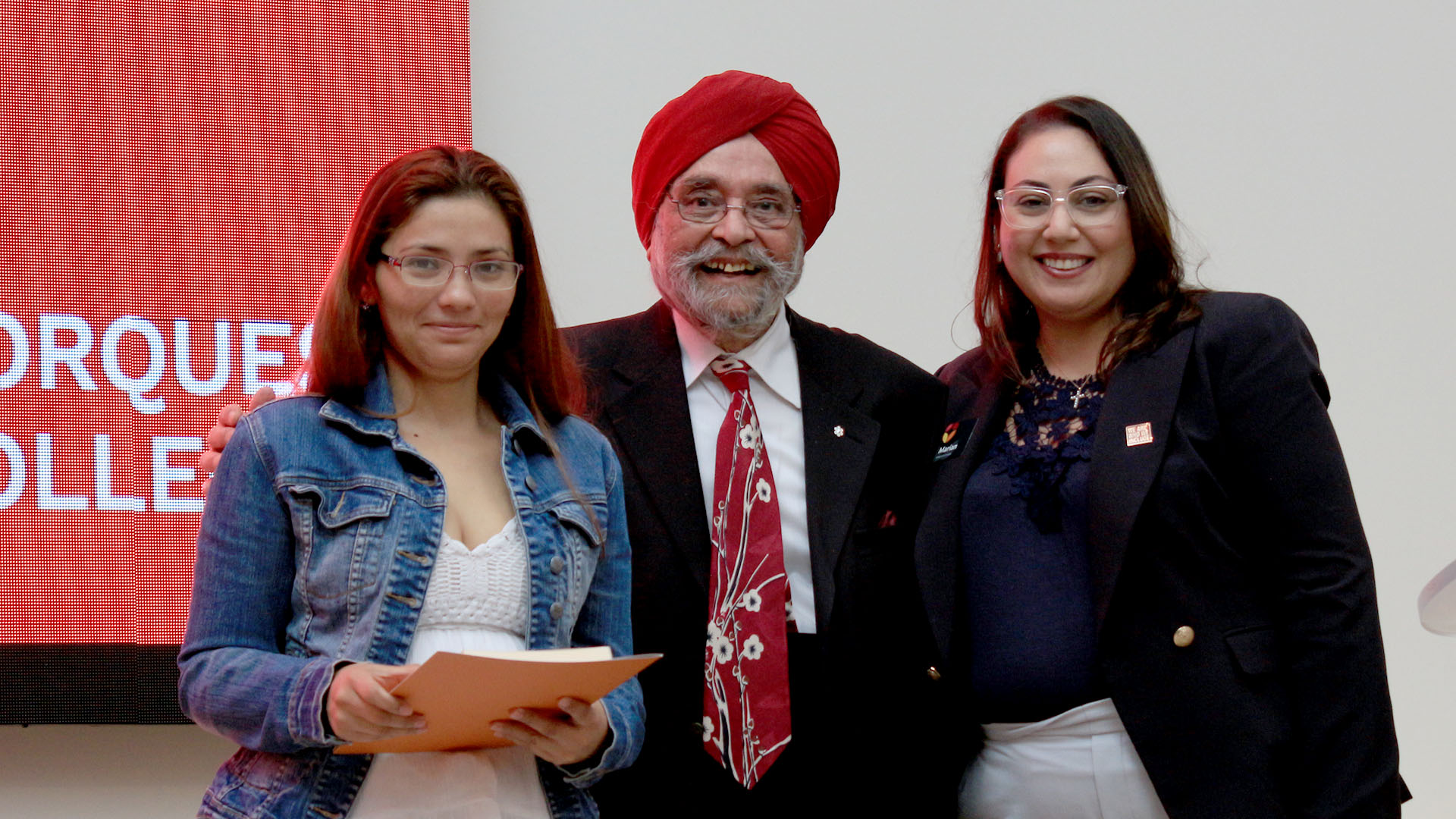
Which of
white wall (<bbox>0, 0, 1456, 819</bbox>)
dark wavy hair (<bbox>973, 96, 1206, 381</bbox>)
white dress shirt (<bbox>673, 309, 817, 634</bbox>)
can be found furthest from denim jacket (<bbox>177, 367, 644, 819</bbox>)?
white wall (<bbox>0, 0, 1456, 819</bbox>)

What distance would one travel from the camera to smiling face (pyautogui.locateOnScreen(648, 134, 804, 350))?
2.32 metres

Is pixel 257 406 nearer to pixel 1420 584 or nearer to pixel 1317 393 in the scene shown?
pixel 1317 393

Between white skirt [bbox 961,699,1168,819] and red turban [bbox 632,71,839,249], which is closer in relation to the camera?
white skirt [bbox 961,699,1168,819]

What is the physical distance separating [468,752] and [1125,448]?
1071 millimetres

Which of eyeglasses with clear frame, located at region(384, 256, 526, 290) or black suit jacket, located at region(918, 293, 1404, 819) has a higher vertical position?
eyeglasses with clear frame, located at region(384, 256, 526, 290)

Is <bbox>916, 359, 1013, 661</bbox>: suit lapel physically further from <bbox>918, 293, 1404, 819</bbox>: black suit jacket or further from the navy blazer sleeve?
the navy blazer sleeve

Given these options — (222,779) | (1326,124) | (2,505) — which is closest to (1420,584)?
(1326,124)

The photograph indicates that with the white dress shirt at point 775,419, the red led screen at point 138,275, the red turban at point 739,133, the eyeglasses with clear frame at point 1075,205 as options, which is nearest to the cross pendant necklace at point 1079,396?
Result: the eyeglasses with clear frame at point 1075,205

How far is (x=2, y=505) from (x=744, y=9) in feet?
7.14

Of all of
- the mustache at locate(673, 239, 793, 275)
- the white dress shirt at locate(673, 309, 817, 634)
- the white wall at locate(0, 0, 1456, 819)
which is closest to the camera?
the white dress shirt at locate(673, 309, 817, 634)

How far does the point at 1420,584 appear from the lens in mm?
3701

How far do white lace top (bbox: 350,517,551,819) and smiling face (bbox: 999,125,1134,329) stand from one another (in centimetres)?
102

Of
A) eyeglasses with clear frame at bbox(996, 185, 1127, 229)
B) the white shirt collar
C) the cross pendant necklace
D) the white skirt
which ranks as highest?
eyeglasses with clear frame at bbox(996, 185, 1127, 229)

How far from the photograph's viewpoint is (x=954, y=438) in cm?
229
